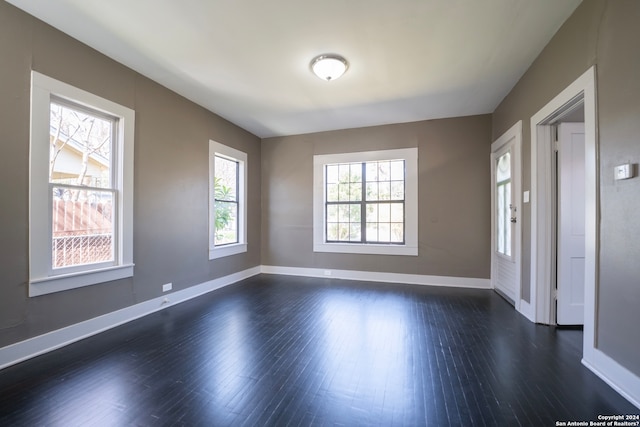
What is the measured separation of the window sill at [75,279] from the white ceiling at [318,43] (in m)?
2.27

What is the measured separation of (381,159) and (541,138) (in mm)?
2471

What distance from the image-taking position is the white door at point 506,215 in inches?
138

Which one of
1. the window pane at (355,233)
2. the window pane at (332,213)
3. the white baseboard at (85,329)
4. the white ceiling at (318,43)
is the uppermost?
the white ceiling at (318,43)

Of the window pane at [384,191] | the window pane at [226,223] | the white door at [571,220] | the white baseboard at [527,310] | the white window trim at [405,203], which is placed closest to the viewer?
the white door at [571,220]

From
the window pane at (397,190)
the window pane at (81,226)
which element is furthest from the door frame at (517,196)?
the window pane at (81,226)

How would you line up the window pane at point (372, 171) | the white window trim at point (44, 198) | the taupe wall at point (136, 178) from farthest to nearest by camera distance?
the window pane at point (372, 171) < the white window trim at point (44, 198) < the taupe wall at point (136, 178)

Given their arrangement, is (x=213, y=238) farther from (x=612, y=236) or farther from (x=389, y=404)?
(x=612, y=236)

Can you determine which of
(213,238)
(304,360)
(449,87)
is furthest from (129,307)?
(449,87)

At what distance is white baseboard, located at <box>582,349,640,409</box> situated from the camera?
5.67 feet

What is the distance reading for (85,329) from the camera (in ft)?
8.96

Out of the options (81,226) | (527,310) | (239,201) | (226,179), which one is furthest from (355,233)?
(81,226)

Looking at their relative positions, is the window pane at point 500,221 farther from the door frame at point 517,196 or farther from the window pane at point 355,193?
the window pane at point 355,193

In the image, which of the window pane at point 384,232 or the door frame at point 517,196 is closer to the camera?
the door frame at point 517,196

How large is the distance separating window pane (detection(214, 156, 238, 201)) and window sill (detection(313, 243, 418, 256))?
1.89 m
